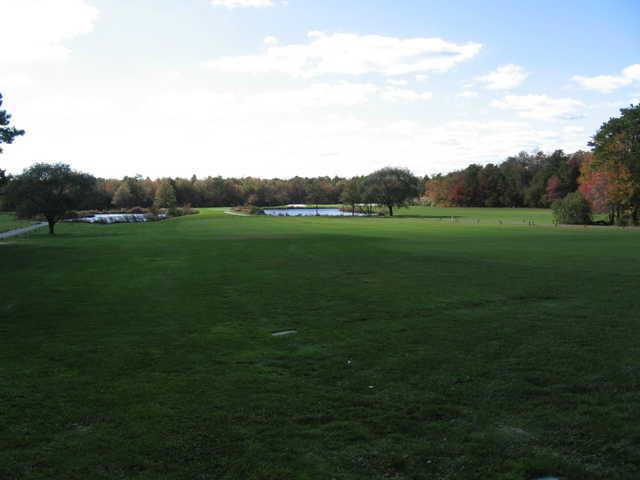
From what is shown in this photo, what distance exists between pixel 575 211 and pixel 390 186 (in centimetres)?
4683

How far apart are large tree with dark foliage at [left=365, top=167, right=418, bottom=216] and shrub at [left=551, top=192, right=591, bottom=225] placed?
44.0 metres

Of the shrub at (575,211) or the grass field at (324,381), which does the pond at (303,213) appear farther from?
the grass field at (324,381)

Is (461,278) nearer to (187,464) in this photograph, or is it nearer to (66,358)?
(66,358)

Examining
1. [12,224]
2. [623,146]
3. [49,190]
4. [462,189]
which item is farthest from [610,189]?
[462,189]

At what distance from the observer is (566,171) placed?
117938 mm

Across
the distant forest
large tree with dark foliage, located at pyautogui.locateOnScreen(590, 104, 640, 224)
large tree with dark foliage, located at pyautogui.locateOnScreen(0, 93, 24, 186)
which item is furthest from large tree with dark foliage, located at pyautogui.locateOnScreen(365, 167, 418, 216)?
large tree with dark foliage, located at pyautogui.locateOnScreen(0, 93, 24, 186)

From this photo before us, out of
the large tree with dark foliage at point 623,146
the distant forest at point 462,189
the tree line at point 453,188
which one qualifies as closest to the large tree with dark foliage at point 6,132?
the tree line at point 453,188

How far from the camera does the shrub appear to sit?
2756 inches

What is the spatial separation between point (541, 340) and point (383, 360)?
3392 millimetres

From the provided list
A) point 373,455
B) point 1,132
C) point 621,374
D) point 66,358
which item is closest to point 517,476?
point 373,455

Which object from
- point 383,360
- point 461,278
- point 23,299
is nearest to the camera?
point 383,360

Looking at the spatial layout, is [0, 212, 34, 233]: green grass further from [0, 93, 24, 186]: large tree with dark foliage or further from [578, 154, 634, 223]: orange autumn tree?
[578, 154, 634, 223]: orange autumn tree

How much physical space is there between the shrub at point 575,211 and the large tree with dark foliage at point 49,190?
57203mm

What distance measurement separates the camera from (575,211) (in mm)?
70062
